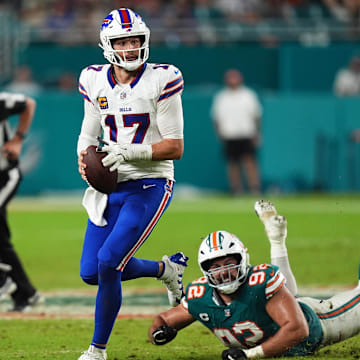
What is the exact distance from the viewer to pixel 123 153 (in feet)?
16.3

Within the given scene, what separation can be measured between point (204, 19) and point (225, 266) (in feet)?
43.6

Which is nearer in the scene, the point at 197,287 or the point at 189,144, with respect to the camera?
the point at 197,287

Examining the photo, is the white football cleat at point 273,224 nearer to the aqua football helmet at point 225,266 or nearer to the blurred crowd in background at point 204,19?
the aqua football helmet at point 225,266

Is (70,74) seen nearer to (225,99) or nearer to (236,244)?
(225,99)

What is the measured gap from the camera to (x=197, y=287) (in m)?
4.87

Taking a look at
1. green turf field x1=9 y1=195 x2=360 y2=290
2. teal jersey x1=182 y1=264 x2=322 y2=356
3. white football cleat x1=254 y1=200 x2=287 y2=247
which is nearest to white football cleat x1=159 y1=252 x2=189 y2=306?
white football cleat x1=254 y1=200 x2=287 y2=247

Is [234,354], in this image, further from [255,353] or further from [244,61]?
[244,61]

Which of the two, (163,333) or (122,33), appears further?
(122,33)

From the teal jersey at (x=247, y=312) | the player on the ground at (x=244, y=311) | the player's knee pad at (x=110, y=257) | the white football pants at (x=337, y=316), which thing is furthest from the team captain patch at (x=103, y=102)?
the white football pants at (x=337, y=316)

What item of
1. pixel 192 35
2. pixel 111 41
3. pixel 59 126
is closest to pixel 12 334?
pixel 111 41

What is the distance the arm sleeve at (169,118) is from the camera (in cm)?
505

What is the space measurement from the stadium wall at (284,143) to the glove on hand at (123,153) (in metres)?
10.9

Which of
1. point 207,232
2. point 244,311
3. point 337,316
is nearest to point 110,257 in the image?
point 244,311

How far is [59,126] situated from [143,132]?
10.9 metres
